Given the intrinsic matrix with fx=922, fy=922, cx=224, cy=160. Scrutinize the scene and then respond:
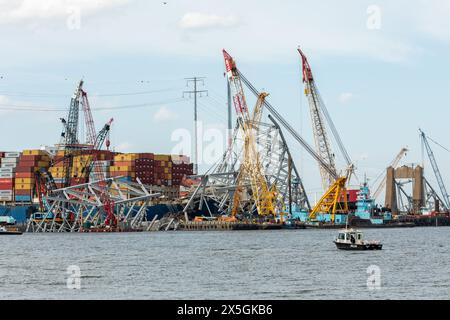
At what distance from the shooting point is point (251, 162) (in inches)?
7343

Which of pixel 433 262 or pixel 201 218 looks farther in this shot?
pixel 201 218

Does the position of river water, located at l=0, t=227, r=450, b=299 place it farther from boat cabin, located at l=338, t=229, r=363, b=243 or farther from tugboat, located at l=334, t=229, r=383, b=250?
boat cabin, located at l=338, t=229, r=363, b=243

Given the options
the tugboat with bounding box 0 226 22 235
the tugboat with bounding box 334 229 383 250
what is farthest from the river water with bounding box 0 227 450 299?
the tugboat with bounding box 0 226 22 235

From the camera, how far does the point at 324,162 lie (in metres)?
199

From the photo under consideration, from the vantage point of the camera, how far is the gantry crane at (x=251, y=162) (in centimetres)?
18600

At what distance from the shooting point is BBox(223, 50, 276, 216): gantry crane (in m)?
186

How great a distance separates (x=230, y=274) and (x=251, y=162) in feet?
400

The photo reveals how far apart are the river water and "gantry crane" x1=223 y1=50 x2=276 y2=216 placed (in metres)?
88.6

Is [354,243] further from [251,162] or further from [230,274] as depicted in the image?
[251,162]

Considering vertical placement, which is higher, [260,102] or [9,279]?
[260,102]

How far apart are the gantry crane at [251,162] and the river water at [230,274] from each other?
88629mm

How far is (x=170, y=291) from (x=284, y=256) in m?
32.3
